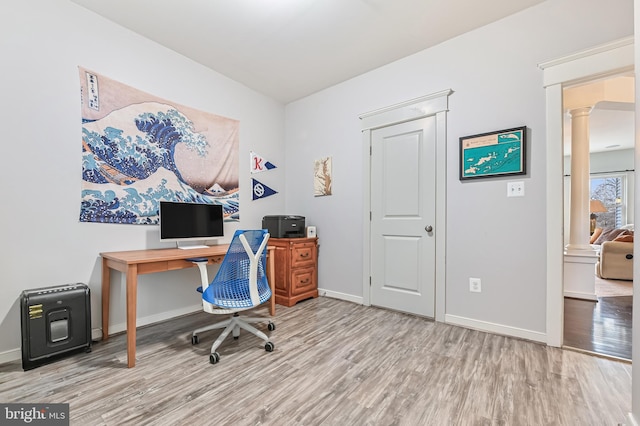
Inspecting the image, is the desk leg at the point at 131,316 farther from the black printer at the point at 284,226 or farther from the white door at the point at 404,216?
the white door at the point at 404,216

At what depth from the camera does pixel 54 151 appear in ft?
6.86

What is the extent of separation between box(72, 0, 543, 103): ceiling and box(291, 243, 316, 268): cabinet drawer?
203cm

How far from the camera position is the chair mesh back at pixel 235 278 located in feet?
6.50

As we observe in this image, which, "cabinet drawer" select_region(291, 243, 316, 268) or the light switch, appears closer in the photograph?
the light switch

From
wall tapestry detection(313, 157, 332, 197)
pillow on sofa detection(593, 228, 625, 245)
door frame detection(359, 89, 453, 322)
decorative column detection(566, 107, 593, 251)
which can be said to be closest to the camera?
door frame detection(359, 89, 453, 322)

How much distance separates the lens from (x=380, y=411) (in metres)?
1.44

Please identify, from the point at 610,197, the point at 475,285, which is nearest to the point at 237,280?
the point at 475,285

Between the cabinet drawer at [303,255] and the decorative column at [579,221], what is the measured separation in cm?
322

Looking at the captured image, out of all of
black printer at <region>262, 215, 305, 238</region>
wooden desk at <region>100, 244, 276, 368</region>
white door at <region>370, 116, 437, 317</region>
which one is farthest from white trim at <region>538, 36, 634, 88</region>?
wooden desk at <region>100, 244, 276, 368</region>

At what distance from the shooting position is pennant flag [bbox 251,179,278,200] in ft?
11.7

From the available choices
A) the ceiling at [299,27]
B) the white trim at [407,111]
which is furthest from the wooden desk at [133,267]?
the white trim at [407,111]

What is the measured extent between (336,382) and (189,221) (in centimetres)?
190

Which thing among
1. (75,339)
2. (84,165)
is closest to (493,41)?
(84,165)

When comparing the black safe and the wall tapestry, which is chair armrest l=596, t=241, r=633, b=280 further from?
the black safe
